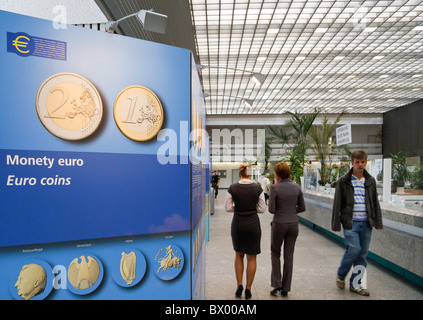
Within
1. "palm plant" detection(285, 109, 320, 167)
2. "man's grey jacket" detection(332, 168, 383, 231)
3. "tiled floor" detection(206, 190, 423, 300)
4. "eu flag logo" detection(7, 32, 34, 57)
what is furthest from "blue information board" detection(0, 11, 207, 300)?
"palm plant" detection(285, 109, 320, 167)

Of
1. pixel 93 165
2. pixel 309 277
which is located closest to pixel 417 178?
pixel 309 277

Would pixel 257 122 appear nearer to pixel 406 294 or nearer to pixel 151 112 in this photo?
pixel 406 294

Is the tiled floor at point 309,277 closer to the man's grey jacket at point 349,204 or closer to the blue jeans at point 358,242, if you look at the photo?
the blue jeans at point 358,242

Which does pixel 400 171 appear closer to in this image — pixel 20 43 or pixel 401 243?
pixel 401 243

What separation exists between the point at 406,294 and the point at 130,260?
3214 millimetres

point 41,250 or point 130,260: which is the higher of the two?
point 41,250

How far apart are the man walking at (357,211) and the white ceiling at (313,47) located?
353cm

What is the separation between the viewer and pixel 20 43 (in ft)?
4.28

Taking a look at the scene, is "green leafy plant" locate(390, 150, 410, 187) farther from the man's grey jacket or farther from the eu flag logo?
the eu flag logo

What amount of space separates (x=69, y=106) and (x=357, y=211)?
9.80ft

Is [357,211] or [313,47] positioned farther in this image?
[313,47]

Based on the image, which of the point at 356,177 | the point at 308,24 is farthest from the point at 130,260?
the point at 308,24

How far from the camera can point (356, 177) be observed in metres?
3.38
